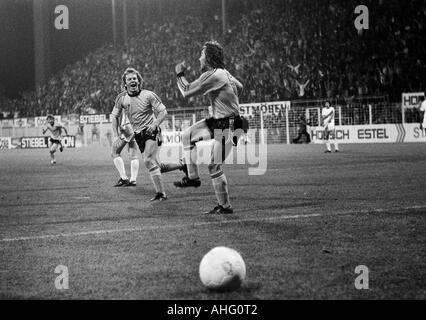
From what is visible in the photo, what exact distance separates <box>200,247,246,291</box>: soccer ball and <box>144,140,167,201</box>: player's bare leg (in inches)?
255

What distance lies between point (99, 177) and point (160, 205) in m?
7.30

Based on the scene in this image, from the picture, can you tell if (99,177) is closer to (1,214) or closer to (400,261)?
(1,214)

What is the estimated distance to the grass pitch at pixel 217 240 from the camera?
4.60 meters

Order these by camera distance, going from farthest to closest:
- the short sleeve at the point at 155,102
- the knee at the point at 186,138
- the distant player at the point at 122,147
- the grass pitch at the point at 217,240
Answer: the distant player at the point at 122,147
the short sleeve at the point at 155,102
the knee at the point at 186,138
the grass pitch at the point at 217,240

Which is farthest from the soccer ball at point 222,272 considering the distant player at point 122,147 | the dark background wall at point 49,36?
the dark background wall at point 49,36

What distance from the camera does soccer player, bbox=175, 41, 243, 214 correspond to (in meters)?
8.49

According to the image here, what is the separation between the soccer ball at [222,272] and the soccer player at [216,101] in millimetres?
3979

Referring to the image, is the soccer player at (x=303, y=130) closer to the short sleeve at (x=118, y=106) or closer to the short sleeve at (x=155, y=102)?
the short sleeve at (x=118, y=106)

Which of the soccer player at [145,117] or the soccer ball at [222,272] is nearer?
the soccer ball at [222,272]

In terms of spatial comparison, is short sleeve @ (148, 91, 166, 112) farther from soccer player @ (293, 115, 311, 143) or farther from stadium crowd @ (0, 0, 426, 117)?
soccer player @ (293, 115, 311, 143)

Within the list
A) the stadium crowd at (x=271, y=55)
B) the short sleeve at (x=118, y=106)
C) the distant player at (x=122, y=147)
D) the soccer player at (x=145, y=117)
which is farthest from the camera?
the stadium crowd at (x=271, y=55)

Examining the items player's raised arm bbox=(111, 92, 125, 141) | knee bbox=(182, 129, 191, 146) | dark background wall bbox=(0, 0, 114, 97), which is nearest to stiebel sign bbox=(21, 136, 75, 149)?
dark background wall bbox=(0, 0, 114, 97)

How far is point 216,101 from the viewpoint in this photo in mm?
8672
